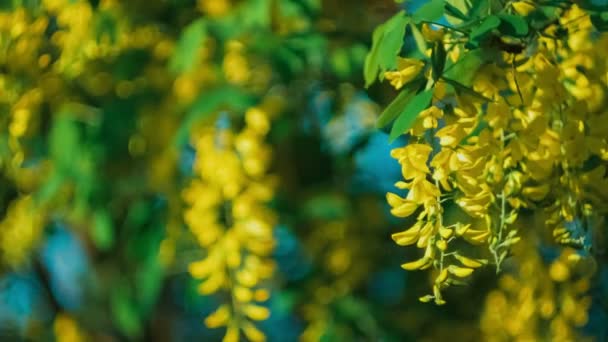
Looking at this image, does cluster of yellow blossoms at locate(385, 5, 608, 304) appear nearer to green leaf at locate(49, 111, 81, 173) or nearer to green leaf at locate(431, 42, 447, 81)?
green leaf at locate(431, 42, 447, 81)

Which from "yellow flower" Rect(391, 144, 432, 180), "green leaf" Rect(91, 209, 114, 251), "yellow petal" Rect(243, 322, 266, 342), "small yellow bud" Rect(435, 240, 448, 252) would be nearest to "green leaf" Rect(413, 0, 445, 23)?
"yellow flower" Rect(391, 144, 432, 180)

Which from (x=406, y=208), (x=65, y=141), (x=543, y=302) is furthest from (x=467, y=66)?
(x=65, y=141)

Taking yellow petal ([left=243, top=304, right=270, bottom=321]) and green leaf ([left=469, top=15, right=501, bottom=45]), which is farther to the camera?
yellow petal ([left=243, top=304, right=270, bottom=321])

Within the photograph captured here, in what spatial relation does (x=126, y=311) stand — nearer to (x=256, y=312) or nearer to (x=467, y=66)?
(x=256, y=312)

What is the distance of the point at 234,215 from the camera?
2.27m

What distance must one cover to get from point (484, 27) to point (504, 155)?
228mm

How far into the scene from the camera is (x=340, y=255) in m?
2.64

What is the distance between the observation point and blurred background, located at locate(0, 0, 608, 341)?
7.39 feet

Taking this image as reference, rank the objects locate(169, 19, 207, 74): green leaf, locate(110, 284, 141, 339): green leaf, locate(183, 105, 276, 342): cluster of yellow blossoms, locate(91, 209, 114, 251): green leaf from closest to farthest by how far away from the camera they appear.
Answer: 1. locate(169, 19, 207, 74): green leaf
2. locate(183, 105, 276, 342): cluster of yellow blossoms
3. locate(91, 209, 114, 251): green leaf
4. locate(110, 284, 141, 339): green leaf

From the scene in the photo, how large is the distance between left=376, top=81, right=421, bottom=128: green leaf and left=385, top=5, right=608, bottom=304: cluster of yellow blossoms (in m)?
0.03

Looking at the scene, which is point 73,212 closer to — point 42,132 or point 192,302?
point 42,132

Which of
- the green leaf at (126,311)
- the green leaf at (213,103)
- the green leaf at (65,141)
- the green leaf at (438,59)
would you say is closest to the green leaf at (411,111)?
the green leaf at (438,59)

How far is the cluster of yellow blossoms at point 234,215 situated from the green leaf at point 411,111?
942 mm

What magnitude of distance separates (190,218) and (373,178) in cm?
63
